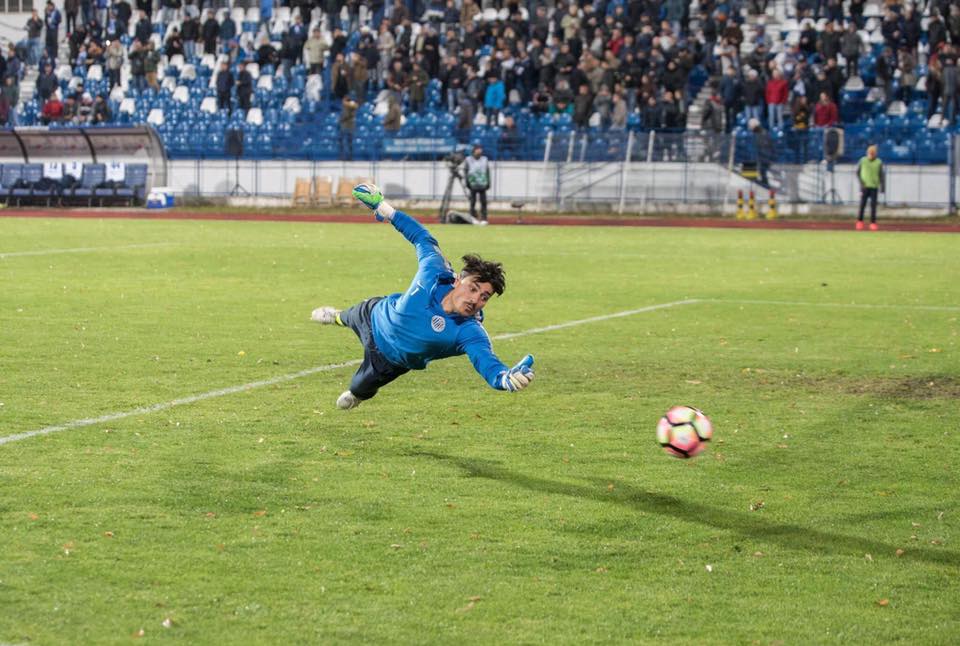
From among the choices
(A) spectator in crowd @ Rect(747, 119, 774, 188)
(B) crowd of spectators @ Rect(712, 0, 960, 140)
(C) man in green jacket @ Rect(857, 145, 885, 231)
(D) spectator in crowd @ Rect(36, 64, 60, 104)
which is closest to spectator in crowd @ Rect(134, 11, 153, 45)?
(D) spectator in crowd @ Rect(36, 64, 60, 104)

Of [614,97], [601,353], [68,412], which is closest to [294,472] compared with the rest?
[68,412]

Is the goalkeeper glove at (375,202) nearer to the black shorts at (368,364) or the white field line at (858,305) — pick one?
the black shorts at (368,364)

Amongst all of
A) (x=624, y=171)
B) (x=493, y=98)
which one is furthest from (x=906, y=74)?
(x=493, y=98)

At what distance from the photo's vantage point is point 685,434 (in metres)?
7.30

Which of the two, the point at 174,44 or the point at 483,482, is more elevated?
the point at 174,44

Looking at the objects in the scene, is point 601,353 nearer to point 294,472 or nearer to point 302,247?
point 294,472

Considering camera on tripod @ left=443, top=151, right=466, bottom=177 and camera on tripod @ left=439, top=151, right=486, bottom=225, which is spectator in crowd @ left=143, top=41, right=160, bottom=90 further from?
camera on tripod @ left=443, top=151, right=466, bottom=177

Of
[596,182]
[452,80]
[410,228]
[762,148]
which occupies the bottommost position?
[410,228]

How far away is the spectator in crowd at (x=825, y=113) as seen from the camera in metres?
36.9

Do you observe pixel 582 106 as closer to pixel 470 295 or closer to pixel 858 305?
pixel 858 305

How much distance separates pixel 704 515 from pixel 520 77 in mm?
35181

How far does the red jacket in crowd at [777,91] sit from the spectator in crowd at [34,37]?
25.9 m

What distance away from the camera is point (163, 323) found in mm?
14516

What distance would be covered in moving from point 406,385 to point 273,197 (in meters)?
32.6
